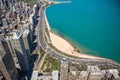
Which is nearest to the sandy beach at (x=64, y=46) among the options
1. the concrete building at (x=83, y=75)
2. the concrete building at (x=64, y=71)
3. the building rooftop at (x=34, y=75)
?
the concrete building at (x=83, y=75)

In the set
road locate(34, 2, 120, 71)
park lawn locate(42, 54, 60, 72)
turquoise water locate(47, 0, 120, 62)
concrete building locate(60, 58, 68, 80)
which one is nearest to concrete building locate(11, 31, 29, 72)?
park lawn locate(42, 54, 60, 72)

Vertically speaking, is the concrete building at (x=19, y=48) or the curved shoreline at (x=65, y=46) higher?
the concrete building at (x=19, y=48)

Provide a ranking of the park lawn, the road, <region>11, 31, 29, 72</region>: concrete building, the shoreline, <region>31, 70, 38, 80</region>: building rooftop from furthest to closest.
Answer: the shoreline
the road
the park lawn
<region>31, 70, 38, 80</region>: building rooftop
<region>11, 31, 29, 72</region>: concrete building

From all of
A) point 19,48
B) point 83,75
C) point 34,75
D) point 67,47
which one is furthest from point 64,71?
point 67,47

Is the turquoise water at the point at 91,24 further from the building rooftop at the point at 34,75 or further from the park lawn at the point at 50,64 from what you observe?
the building rooftop at the point at 34,75

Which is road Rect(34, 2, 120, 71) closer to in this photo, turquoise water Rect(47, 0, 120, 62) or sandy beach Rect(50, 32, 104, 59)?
sandy beach Rect(50, 32, 104, 59)

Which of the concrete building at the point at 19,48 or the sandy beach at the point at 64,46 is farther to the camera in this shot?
the sandy beach at the point at 64,46
